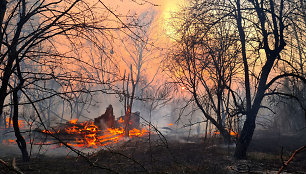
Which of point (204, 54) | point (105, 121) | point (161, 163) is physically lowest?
point (161, 163)

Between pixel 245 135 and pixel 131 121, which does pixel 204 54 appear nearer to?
pixel 245 135

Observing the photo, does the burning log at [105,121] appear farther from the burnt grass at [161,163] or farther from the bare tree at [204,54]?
the bare tree at [204,54]

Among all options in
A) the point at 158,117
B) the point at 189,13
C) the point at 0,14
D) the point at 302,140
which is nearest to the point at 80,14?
the point at 0,14

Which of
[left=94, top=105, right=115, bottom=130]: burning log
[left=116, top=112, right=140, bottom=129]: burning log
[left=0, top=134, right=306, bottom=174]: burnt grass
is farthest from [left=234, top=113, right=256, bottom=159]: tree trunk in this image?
[left=116, top=112, right=140, bottom=129]: burning log

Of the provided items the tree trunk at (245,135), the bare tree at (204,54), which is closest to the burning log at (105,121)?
the bare tree at (204,54)

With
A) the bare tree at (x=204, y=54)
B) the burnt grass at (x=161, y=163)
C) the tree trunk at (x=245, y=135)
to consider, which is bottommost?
the burnt grass at (x=161, y=163)

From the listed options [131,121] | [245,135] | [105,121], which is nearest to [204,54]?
[245,135]

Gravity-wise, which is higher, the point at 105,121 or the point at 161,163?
the point at 105,121

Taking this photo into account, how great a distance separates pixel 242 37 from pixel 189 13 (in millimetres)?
2029

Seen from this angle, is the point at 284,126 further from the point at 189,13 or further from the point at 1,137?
the point at 1,137

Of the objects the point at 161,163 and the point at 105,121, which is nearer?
the point at 161,163

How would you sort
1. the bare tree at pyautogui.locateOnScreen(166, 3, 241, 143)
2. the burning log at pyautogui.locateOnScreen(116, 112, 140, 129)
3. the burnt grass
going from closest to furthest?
the burnt grass < the bare tree at pyautogui.locateOnScreen(166, 3, 241, 143) < the burning log at pyautogui.locateOnScreen(116, 112, 140, 129)

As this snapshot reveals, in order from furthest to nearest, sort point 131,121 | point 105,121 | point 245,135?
1. point 131,121
2. point 105,121
3. point 245,135

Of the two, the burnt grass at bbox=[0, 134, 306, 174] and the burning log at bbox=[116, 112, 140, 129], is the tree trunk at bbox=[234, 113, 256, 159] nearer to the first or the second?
the burnt grass at bbox=[0, 134, 306, 174]
